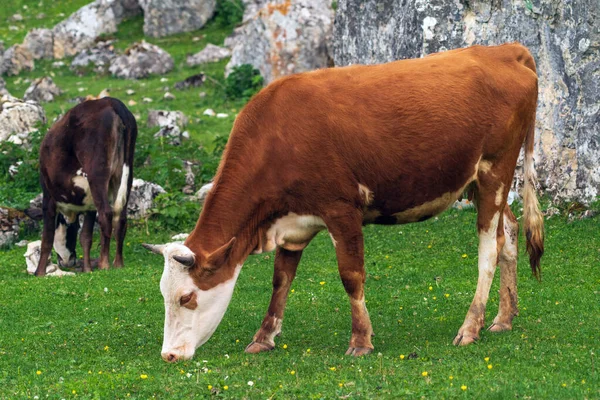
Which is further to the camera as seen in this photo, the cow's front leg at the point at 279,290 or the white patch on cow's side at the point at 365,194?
the cow's front leg at the point at 279,290

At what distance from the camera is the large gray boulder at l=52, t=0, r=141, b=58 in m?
35.2

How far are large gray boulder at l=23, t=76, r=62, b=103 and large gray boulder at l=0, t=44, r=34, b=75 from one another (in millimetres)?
4336

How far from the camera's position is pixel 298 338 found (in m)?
11.0

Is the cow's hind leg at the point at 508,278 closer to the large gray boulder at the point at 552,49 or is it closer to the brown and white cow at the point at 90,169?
the large gray boulder at the point at 552,49

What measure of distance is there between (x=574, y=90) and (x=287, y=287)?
7.85 meters

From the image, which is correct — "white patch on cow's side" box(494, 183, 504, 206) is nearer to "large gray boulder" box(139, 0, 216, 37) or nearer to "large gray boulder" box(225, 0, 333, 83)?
"large gray boulder" box(225, 0, 333, 83)

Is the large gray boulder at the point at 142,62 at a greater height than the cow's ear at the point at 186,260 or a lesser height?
lesser

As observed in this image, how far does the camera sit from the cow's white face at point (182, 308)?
9797 millimetres

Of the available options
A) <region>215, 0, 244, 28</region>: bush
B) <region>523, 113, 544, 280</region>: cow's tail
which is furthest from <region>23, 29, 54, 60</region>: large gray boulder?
<region>523, 113, 544, 280</region>: cow's tail

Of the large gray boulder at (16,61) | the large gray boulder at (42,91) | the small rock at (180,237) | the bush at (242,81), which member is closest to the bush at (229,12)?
the large gray boulder at (16,61)

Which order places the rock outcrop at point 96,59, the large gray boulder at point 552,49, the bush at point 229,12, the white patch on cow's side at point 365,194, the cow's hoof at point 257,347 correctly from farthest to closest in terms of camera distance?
the bush at point 229,12 → the rock outcrop at point 96,59 → the large gray boulder at point 552,49 → the cow's hoof at point 257,347 → the white patch on cow's side at point 365,194

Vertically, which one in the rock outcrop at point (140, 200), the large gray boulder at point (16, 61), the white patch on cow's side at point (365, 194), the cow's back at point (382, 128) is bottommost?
the large gray boulder at point (16, 61)

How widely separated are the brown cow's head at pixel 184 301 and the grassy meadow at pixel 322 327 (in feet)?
0.69

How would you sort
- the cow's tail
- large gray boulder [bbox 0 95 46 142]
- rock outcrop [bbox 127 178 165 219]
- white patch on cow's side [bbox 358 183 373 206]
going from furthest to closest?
large gray boulder [bbox 0 95 46 142], rock outcrop [bbox 127 178 165 219], the cow's tail, white patch on cow's side [bbox 358 183 373 206]
